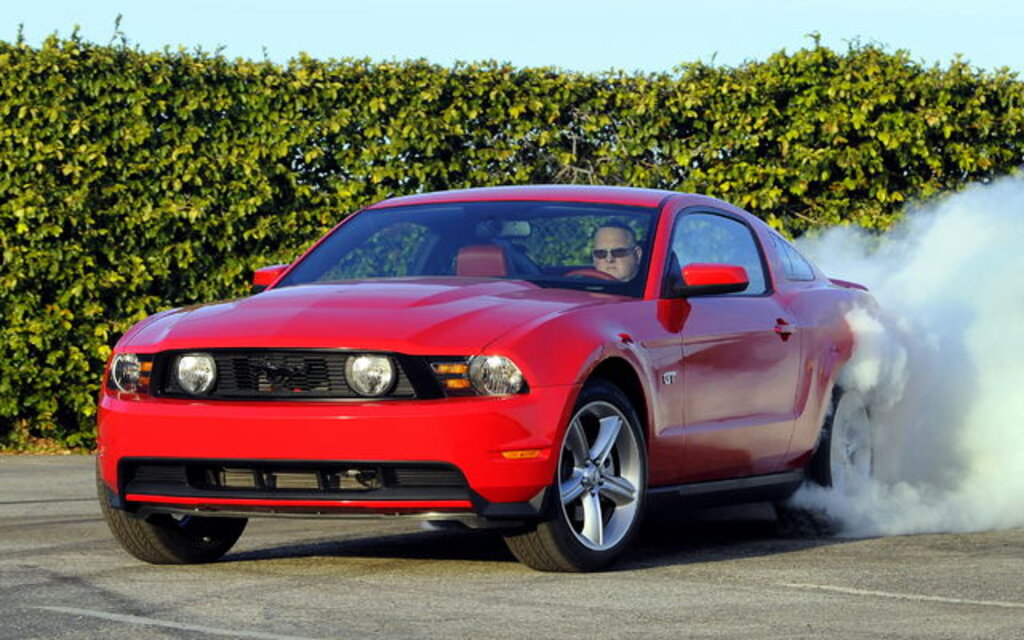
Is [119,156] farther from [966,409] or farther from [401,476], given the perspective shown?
[401,476]

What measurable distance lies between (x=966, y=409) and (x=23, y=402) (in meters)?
6.88

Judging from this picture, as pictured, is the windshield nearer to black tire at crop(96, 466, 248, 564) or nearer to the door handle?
the door handle

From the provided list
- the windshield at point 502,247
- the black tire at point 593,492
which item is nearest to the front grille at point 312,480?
the black tire at point 593,492

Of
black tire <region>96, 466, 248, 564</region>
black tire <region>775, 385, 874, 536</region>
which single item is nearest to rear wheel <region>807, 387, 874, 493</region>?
black tire <region>775, 385, 874, 536</region>

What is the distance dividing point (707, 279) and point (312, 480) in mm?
2089

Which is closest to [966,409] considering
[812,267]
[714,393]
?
[812,267]

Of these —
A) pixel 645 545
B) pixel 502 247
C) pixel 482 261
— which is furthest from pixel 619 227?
pixel 645 545

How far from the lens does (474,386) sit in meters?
7.58

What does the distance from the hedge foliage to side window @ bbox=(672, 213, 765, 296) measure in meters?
5.59

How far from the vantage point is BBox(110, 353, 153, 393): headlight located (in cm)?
800

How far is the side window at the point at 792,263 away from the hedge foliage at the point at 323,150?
4.96 metres

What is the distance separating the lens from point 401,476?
7.58 m

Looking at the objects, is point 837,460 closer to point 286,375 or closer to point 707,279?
point 707,279

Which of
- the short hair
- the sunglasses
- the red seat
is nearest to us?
the red seat
